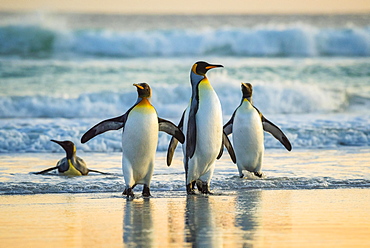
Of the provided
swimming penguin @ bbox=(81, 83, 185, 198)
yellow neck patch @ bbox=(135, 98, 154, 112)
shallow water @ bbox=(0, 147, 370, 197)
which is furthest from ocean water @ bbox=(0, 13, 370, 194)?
yellow neck patch @ bbox=(135, 98, 154, 112)

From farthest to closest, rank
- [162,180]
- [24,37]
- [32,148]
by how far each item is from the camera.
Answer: [24,37] < [32,148] < [162,180]

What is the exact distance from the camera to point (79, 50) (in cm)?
2420

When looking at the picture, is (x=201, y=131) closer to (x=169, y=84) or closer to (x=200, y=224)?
(x=200, y=224)

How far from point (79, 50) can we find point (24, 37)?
226 cm

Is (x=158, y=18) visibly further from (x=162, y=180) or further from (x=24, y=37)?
(x=162, y=180)

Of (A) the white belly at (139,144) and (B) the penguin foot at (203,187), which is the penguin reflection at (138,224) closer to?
(A) the white belly at (139,144)

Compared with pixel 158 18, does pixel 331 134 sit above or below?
below

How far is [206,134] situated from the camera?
20.0 ft

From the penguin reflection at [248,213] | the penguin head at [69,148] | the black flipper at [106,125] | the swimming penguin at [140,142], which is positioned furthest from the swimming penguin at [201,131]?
the penguin head at [69,148]

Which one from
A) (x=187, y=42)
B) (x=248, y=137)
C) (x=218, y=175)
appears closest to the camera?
(x=218, y=175)

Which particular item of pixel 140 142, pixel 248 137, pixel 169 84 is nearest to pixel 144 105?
pixel 140 142

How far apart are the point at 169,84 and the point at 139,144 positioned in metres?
12.9

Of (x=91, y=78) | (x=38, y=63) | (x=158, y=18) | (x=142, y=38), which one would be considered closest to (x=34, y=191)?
(x=91, y=78)

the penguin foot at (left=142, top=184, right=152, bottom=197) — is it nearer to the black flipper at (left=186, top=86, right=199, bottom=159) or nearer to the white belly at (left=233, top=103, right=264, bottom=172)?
the black flipper at (left=186, top=86, right=199, bottom=159)
